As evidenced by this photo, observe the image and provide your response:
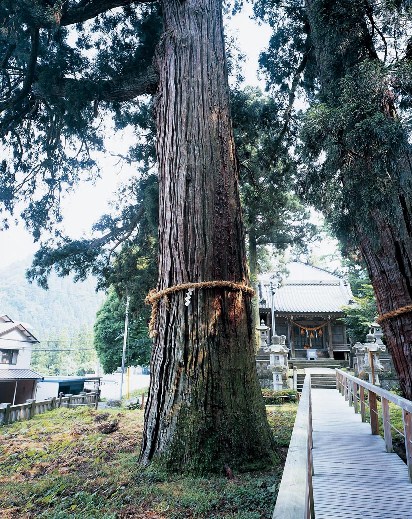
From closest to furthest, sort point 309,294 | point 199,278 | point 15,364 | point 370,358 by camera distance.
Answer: point 199,278, point 370,358, point 15,364, point 309,294

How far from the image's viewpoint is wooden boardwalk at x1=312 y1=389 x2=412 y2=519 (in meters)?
2.57

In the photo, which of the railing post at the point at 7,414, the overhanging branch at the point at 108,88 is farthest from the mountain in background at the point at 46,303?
the overhanging branch at the point at 108,88

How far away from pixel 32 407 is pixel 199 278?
8.26 m

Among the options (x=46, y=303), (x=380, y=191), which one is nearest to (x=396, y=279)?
(x=380, y=191)

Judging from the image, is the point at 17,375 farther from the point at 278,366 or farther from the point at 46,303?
the point at 46,303

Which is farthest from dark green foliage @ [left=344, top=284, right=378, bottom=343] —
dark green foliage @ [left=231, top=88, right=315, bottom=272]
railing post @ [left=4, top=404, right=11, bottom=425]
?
railing post @ [left=4, top=404, right=11, bottom=425]

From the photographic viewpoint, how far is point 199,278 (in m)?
3.46

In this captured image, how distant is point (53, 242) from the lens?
8430 millimetres

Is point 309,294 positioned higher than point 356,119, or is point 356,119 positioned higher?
point 309,294

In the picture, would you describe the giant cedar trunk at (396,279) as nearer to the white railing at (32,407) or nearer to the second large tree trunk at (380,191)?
the second large tree trunk at (380,191)

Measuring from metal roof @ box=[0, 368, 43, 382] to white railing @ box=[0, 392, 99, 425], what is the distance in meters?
7.55

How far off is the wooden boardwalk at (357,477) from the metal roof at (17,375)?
58.2 ft

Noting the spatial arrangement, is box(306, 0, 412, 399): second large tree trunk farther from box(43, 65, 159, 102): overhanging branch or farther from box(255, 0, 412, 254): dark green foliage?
box(43, 65, 159, 102): overhanging branch

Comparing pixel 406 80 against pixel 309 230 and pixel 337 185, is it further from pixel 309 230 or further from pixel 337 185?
pixel 309 230
